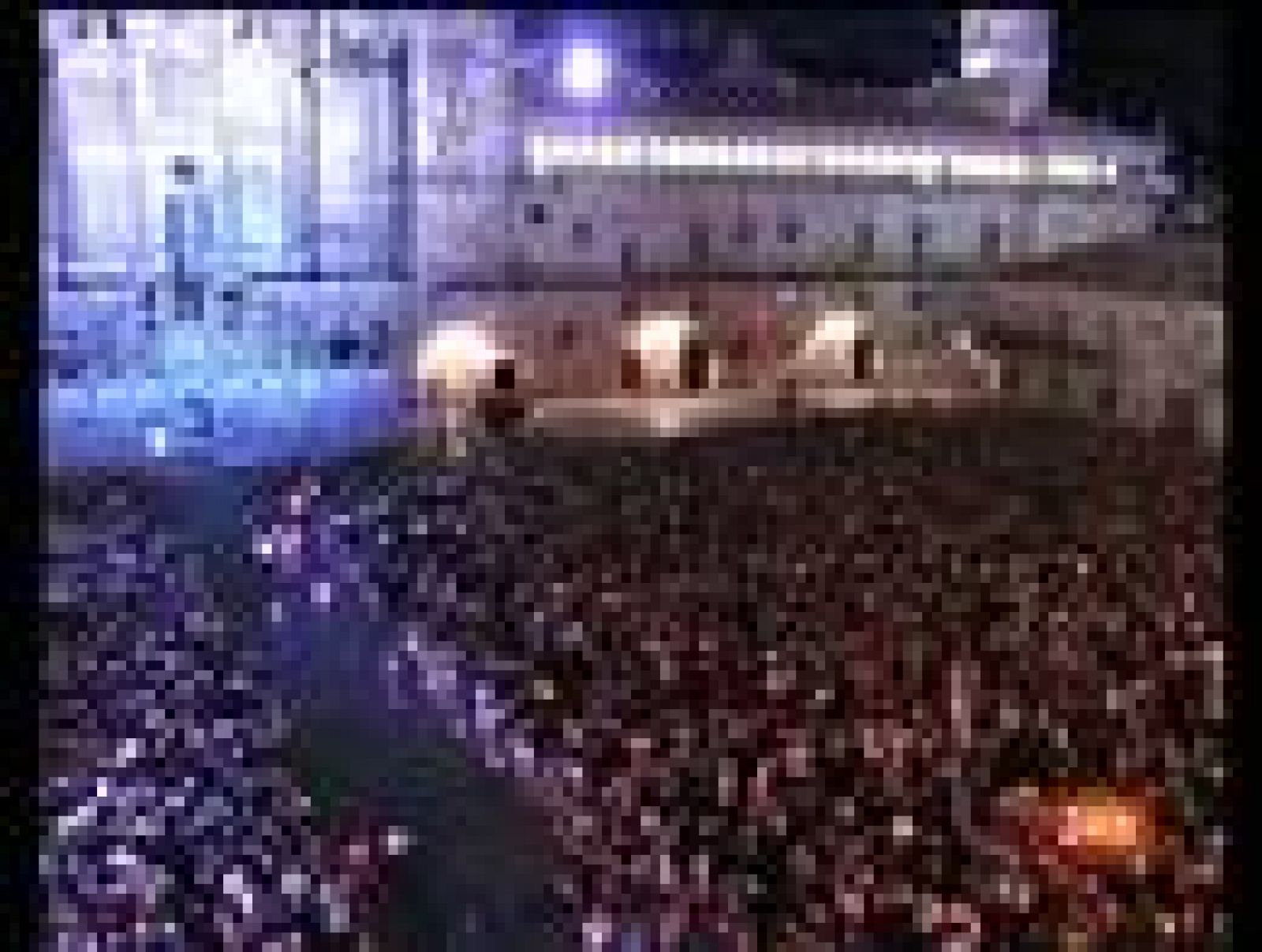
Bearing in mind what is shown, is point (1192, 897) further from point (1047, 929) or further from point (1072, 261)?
point (1072, 261)

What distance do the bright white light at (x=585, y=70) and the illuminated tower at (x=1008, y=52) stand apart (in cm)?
21

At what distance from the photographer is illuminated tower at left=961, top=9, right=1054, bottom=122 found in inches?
38.0

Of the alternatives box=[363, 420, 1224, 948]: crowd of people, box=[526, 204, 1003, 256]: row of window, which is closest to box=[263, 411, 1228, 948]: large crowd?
box=[363, 420, 1224, 948]: crowd of people

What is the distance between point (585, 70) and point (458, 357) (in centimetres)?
19

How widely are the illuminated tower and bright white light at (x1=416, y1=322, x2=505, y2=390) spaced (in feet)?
1.10

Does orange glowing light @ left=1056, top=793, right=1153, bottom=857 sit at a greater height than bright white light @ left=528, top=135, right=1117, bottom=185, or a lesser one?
lesser

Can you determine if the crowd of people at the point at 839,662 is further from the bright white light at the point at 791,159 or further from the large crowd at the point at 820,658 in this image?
the bright white light at the point at 791,159

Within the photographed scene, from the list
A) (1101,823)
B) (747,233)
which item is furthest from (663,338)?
(1101,823)

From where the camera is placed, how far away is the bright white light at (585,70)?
3.15ft

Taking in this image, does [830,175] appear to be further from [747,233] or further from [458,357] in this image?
[458,357]

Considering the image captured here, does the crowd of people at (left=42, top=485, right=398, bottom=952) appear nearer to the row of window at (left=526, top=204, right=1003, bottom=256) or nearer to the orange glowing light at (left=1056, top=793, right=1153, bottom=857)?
the row of window at (left=526, top=204, right=1003, bottom=256)

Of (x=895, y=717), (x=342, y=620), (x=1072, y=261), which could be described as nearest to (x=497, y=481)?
(x=342, y=620)

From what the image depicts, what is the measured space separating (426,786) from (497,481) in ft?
0.60

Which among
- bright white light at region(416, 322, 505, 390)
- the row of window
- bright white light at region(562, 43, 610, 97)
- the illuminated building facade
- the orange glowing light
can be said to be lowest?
the orange glowing light
